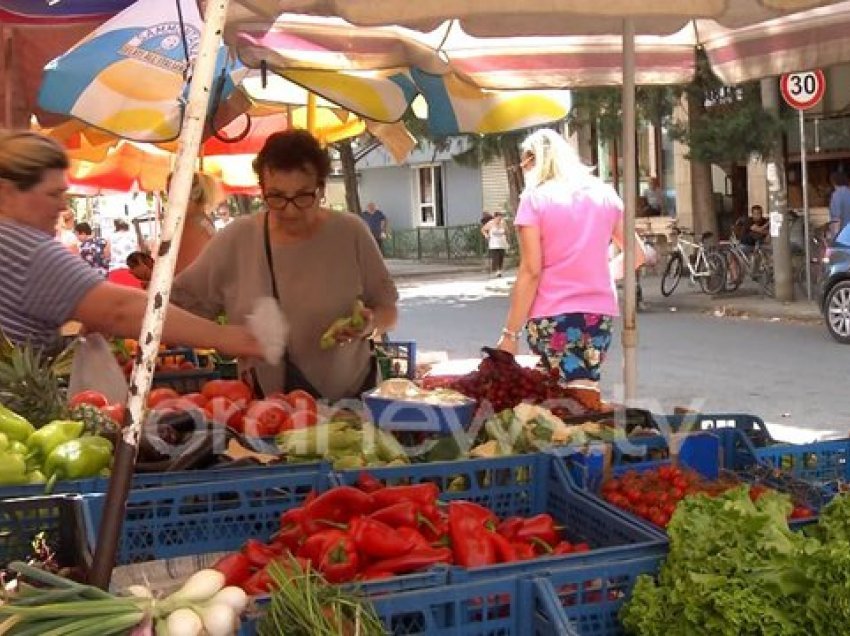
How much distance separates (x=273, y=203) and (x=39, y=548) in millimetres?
2307

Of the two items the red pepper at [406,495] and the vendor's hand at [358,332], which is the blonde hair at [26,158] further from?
the red pepper at [406,495]

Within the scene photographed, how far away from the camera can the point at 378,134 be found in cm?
870

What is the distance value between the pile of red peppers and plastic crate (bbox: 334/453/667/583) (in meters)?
0.09

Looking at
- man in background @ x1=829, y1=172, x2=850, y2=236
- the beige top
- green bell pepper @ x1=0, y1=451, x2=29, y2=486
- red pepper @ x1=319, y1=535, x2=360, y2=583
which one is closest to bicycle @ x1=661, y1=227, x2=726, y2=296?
man in background @ x1=829, y1=172, x2=850, y2=236

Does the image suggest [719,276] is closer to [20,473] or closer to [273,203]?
[273,203]

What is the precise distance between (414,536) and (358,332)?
2.10 m

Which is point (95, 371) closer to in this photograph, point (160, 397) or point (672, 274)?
point (160, 397)

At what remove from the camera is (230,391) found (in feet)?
14.4

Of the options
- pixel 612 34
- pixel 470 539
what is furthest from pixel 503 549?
pixel 612 34

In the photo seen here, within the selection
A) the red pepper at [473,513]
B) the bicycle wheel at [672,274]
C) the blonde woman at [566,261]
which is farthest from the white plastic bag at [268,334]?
the bicycle wheel at [672,274]

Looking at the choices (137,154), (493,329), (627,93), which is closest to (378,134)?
(627,93)

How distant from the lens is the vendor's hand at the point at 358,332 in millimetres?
4719

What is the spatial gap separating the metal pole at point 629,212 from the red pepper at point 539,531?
76.9 inches

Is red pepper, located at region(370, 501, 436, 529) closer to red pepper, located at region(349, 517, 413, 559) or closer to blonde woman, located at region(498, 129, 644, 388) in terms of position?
red pepper, located at region(349, 517, 413, 559)
